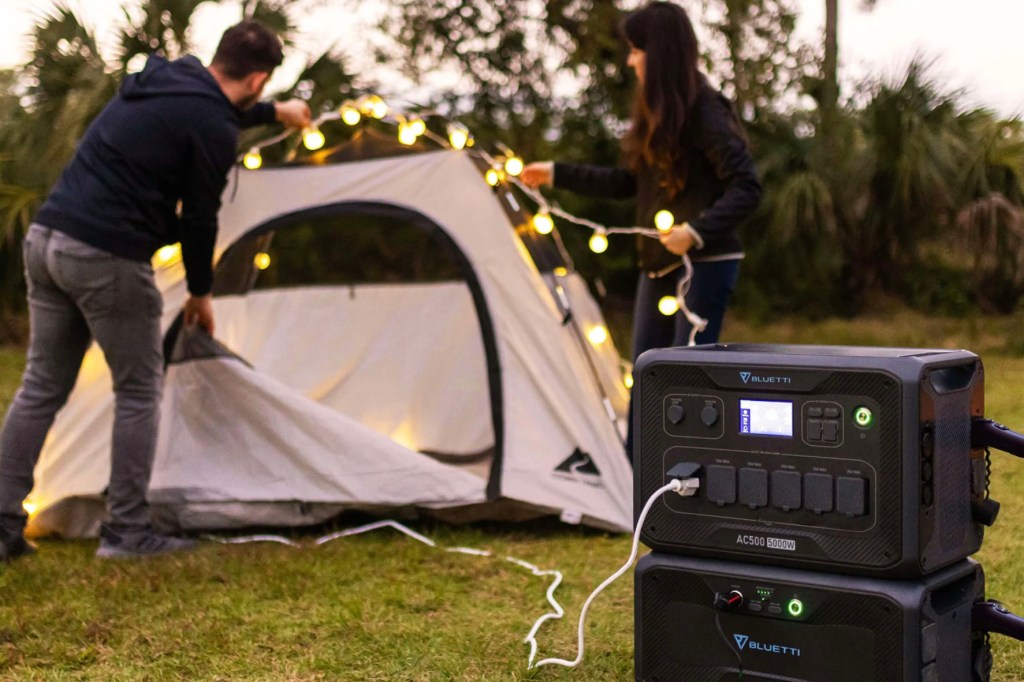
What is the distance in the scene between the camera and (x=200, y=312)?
321 cm

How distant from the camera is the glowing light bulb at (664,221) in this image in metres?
3.20

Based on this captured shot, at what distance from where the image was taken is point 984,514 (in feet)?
6.15

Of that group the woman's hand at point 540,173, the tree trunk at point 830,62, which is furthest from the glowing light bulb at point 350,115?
the tree trunk at point 830,62

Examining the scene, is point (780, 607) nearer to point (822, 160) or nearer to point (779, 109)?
point (822, 160)

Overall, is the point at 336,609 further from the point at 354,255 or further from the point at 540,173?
the point at 354,255

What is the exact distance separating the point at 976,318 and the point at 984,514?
20.9 ft

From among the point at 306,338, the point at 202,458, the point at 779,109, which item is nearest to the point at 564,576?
the point at 202,458

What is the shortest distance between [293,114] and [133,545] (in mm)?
1330

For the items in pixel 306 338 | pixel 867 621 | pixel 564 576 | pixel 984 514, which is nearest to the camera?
pixel 867 621

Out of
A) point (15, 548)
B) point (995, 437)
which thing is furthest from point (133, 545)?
point (995, 437)

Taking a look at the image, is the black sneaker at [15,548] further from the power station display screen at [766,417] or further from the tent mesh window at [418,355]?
the power station display screen at [766,417]

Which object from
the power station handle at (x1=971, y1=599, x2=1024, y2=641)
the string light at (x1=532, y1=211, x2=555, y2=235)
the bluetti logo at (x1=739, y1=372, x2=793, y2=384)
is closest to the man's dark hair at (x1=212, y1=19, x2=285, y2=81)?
the string light at (x1=532, y1=211, x2=555, y2=235)

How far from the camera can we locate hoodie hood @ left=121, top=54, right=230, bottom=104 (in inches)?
115

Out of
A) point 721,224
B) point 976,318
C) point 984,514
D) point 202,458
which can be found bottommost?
point 976,318
